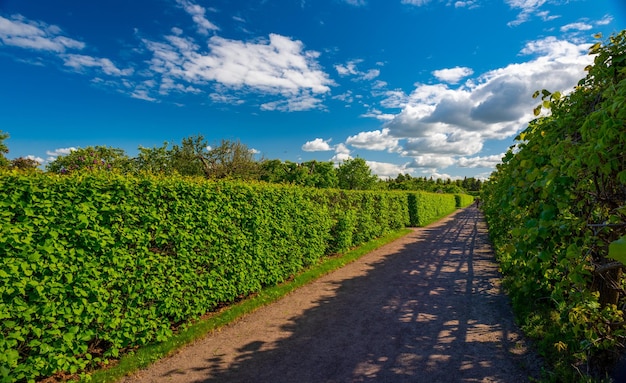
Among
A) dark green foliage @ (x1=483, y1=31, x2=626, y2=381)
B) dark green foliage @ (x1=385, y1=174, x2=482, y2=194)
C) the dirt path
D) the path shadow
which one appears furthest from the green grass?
dark green foliage @ (x1=385, y1=174, x2=482, y2=194)

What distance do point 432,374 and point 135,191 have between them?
5.63 m

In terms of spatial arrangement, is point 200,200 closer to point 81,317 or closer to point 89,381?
point 81,317

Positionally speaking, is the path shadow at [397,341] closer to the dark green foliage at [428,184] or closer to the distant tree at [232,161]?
the distant tree at [232,161]

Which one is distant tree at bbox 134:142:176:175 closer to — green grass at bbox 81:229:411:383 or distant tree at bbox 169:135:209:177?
distant tree at bbox 169:135:209:177

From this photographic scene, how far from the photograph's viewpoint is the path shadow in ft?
15.0

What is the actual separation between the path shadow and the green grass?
898 mm

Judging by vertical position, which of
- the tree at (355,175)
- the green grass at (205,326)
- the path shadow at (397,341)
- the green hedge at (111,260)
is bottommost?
the path shadow at (397,341)

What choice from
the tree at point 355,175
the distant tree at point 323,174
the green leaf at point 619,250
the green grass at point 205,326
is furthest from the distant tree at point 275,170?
the green leaf at point 619,250

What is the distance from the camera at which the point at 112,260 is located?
4.98 m

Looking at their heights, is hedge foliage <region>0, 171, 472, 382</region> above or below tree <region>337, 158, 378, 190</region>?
below

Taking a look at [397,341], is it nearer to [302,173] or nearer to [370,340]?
[370,340]

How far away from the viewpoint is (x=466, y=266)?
1103 centimetres

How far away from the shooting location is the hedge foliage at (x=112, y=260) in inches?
162

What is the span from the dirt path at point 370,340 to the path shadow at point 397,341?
2cm
